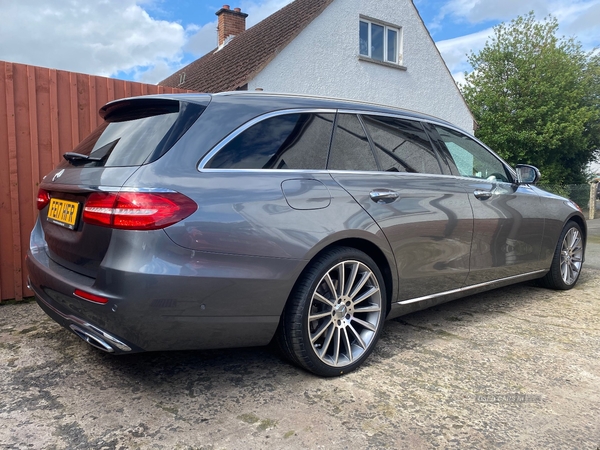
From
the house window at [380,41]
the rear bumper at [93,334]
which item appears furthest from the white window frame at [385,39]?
the rear bumper at [93,334]

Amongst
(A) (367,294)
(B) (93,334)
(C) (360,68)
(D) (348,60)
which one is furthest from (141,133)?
(C) (360,68)

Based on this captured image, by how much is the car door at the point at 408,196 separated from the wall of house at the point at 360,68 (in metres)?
4.94

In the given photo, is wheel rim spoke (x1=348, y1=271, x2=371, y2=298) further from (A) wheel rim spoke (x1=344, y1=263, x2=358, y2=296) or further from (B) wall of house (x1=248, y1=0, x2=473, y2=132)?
(B) wall of house (x1=248, y1=0, x2=473, y2=132)

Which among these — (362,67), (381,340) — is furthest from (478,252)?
(362,67)

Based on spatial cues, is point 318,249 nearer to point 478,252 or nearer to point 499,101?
point 478,252

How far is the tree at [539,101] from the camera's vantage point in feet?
61.5

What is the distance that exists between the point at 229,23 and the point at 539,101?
12.5m

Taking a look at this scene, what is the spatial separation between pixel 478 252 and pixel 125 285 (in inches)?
102

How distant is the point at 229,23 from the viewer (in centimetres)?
1630

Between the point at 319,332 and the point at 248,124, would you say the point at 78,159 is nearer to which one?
the point at 248,124

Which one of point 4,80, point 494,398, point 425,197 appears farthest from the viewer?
point 4,80

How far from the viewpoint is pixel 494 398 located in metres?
2.47

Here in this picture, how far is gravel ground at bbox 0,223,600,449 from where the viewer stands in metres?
2.10

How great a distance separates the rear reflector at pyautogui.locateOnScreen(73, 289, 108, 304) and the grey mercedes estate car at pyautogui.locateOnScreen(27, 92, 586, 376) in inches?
0.4
